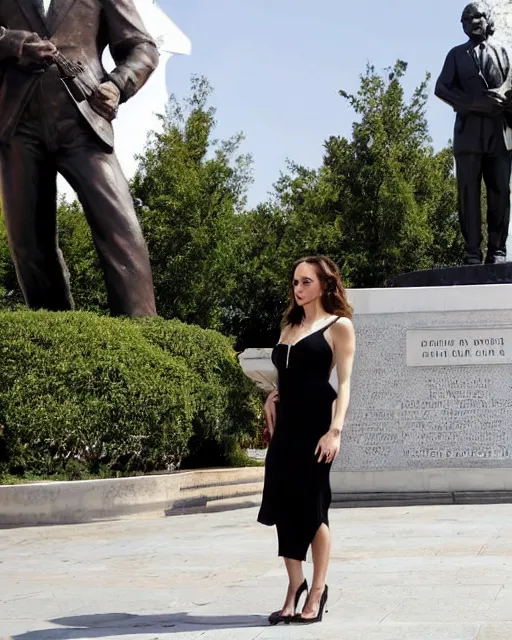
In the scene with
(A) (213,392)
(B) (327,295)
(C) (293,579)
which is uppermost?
(B) (327,295)

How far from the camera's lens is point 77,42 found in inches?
392

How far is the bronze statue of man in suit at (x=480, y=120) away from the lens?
9.63 meters

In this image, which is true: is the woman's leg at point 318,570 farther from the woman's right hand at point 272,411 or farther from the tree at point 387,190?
the tree at point 387,190

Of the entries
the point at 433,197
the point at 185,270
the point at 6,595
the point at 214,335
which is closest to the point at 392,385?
the point at 214,335

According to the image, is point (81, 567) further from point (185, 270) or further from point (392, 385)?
point (185, 270)

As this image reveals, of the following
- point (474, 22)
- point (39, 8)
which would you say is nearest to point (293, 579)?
point (474, 22)

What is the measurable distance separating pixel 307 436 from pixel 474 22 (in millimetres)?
6244

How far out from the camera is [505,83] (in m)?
9.66

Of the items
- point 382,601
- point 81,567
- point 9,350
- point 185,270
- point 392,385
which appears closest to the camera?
point 382,601

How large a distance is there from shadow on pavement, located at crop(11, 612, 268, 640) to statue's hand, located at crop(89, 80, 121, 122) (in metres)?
6.06

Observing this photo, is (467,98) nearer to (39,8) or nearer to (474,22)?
(474,22)

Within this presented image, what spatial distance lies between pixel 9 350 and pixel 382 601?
15.5 ft

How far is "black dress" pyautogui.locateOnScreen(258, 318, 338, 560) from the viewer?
4480 millimetres

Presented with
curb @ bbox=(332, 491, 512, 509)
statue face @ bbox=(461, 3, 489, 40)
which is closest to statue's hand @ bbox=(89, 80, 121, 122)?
statue face @ bbox=(461, 3, 489, 40)
